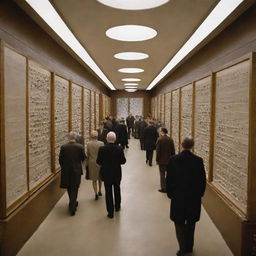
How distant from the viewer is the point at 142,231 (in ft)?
16.8

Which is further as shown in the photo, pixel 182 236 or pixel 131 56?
pixel 131 56

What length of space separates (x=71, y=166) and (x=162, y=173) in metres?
2.65

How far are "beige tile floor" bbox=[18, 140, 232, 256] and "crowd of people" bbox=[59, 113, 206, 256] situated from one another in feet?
0.91

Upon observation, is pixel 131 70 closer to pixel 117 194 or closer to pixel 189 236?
pixel 117 194

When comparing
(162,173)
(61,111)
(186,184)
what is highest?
(61,111)

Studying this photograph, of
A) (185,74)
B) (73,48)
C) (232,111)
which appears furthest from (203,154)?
(73,48)

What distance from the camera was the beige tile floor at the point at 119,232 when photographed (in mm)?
4391

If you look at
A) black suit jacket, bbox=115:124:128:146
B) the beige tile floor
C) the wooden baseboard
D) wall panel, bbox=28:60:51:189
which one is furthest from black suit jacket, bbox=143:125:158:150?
wall panel, bbox=28:60:51:189

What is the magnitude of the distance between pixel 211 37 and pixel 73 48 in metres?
3.16

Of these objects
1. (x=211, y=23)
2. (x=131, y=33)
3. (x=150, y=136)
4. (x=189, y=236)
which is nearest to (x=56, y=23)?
(x=131, y=33)

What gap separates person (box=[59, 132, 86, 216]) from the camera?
5.77 metres

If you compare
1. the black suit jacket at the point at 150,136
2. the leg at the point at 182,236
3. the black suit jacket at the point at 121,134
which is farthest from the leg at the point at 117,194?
the black suit jacket at the point at 121,134

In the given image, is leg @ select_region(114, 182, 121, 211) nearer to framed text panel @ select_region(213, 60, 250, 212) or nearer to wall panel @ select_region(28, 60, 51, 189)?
wall panel @ select_region(28, 60, 51, 189)

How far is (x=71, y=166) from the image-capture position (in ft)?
19.0
